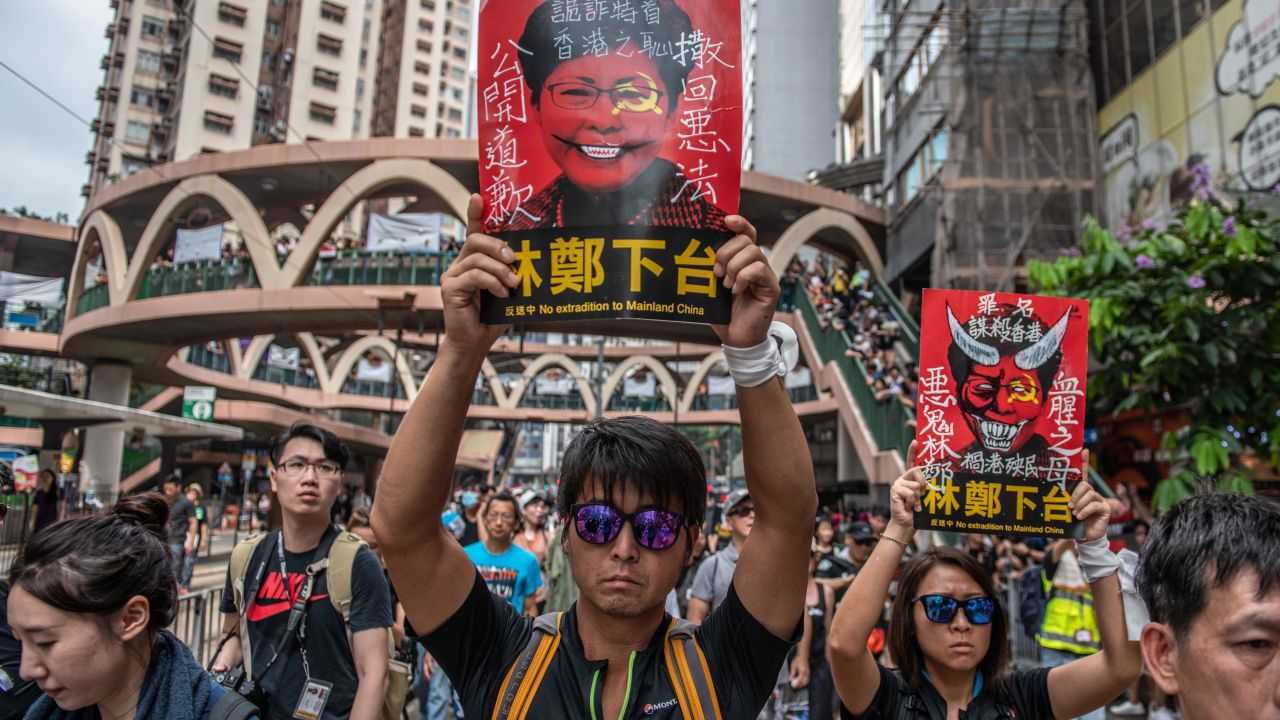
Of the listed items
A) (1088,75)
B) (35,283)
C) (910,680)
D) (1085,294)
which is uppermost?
(1088,75)

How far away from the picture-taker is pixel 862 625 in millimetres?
2824

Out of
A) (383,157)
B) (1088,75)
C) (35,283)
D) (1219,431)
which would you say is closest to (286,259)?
(383,157)

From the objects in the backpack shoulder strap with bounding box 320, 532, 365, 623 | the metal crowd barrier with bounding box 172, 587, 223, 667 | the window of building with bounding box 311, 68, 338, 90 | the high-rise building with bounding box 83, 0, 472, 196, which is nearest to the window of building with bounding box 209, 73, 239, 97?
the high-rise building with bounding box 83, 0, 472, 196

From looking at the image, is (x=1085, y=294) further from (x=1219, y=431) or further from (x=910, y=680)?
(x=910, y=680)

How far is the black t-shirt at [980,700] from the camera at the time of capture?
2922 mm

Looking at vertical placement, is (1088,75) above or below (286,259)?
above

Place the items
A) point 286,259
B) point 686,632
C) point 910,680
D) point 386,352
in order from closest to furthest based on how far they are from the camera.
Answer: point 686,632, point 910,680, point 286,259, point 386,352

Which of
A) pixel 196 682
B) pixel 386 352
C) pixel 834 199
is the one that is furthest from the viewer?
pixel 386 352

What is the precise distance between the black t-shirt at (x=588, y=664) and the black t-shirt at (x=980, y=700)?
3.32 feet

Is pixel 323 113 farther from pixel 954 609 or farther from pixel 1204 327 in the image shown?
pixel 954 609

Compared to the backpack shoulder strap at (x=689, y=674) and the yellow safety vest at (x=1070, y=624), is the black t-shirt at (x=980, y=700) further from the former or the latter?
the yellow safety vest at (x=1070, y=624)

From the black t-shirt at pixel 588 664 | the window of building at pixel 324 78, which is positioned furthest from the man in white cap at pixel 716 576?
the window of building at pixel 324 78

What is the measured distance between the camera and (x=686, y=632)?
2.17 m

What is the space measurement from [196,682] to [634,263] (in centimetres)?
168
